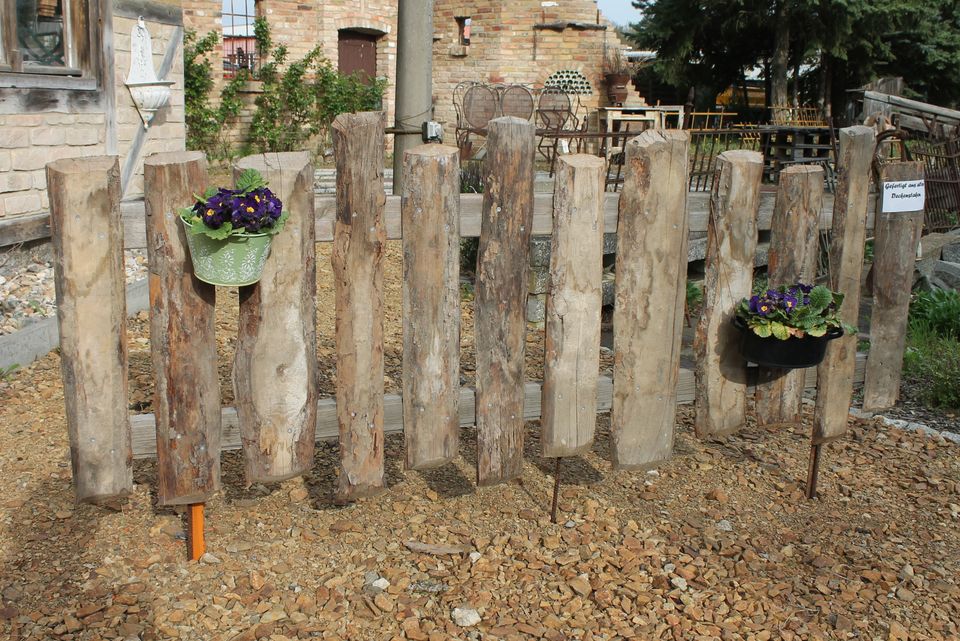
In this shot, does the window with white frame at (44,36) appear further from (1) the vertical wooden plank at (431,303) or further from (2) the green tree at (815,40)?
(2) the green tree at (815,40)

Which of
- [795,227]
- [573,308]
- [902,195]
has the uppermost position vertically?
[902,195]

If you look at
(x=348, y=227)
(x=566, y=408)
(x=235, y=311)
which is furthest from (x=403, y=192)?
(x=235, y=311)

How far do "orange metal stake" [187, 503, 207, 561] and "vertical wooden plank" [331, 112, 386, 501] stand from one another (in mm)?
423

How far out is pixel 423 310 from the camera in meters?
2.90

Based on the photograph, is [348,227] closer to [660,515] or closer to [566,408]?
[566,408]

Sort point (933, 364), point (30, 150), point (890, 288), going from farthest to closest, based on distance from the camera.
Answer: point (30, 150)
point (933, 364)
point (890, 288)

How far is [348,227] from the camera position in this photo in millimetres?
2779

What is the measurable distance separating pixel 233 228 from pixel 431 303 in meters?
0.65

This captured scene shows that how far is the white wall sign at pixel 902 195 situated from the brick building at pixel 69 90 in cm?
503

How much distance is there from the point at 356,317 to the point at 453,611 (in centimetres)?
89

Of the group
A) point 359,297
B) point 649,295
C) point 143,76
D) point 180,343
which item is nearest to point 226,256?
point 180,343

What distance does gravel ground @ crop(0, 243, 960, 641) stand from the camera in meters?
2.78

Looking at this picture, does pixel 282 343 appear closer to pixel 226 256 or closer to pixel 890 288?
pixel 226 256

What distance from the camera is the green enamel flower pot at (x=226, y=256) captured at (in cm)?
254
